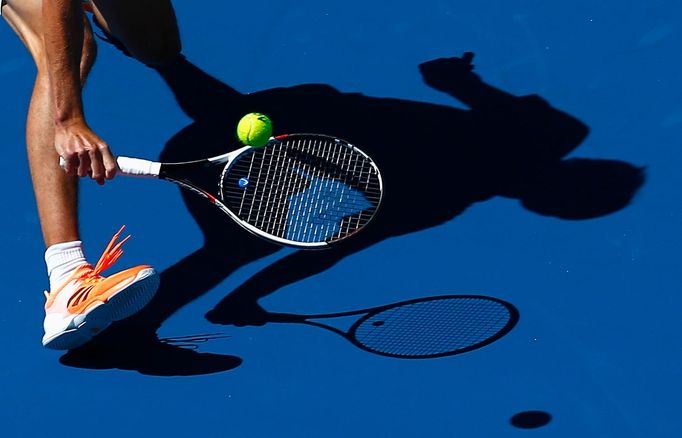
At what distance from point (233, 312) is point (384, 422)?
2.33ft

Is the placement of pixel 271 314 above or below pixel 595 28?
below

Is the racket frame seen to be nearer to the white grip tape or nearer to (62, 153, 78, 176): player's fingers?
the white grip tape

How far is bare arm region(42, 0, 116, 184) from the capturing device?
15.3 feet

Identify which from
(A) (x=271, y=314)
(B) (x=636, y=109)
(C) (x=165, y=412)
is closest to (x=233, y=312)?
(A) (x=271, y=314)

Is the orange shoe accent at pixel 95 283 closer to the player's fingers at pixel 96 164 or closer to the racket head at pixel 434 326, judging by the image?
the player's fingers at pixel 96 164

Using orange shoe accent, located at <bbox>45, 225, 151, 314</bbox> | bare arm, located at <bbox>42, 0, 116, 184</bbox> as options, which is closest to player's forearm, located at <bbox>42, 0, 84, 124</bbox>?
bare arm, located at <bbox>42, 0, 116, 184</bbox>

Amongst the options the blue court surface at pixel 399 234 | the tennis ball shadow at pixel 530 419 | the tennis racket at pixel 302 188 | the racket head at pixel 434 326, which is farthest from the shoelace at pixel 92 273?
the tennis ball shadow at pixel 530 419

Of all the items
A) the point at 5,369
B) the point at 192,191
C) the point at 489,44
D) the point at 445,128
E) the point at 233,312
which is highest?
the point at 489,44

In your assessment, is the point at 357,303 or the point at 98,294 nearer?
the point at 98,294

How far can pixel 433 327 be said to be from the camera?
17.1ft

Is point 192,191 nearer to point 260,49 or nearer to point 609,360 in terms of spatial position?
point 260,49

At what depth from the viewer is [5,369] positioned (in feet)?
17.1

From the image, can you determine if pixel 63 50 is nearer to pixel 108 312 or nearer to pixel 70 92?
pixel 70 92

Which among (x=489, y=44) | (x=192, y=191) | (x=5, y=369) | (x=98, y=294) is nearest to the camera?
(x=98, y=294)
